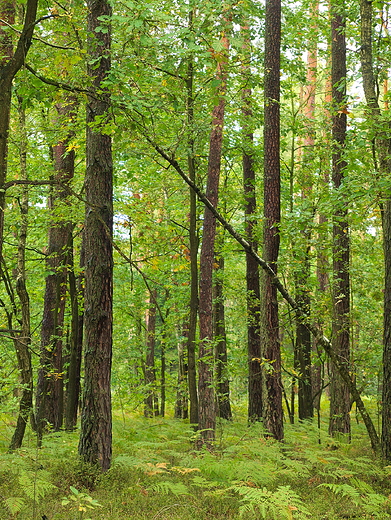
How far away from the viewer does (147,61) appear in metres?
5.52

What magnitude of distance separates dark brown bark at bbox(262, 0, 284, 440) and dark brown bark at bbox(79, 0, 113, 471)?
344 cm

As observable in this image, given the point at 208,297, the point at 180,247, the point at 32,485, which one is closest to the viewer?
the point at 32,485

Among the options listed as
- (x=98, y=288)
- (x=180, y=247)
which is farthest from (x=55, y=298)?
(x=98, y=288)

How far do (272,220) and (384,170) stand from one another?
7.55ft

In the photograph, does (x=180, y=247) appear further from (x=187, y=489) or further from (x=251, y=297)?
(x=187, y=489)

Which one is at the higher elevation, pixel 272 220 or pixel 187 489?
pixel 272 220

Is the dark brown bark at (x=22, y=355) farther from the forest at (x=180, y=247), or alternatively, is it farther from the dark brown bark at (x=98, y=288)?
the dark brown bark at (x=98, y=288)

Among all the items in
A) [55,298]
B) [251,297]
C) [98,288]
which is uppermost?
[251,297]

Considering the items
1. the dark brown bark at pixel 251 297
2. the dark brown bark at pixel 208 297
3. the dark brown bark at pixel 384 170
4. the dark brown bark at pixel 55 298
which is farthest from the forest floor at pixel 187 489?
the dark brown bark at pixel 251 297

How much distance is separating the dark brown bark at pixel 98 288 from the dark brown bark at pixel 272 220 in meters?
3.44

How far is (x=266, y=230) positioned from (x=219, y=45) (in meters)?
5.28

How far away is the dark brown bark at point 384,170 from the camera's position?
7.30m

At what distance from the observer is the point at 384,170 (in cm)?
810

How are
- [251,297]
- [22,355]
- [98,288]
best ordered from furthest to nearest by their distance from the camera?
[251,297] → [22,355] → [98,288]
